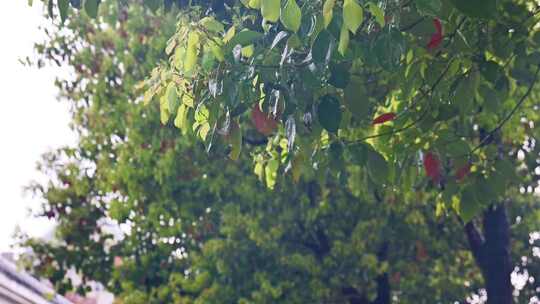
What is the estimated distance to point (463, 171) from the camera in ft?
18.4

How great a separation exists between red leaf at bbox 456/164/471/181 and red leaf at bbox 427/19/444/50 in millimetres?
1046

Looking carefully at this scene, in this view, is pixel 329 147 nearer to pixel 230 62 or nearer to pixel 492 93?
pixel 230 62

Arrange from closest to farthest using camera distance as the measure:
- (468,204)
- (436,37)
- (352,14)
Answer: (352,14)
(436,37)
(468,204)

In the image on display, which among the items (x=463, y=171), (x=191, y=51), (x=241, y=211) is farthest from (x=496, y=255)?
(x=191, y=51)

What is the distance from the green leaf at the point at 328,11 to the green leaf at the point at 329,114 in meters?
0.54

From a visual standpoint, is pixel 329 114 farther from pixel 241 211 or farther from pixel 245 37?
pixel 241 211

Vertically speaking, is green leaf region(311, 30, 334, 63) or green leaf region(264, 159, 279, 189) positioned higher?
green leaf region(264, 159, 279, 189)

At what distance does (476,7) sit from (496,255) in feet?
26.7

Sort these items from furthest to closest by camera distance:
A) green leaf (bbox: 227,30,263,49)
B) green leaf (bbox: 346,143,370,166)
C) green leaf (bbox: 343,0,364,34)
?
1. green leaf (bbox: 346,143,370,166)
2. green leaf (bbox: 227,30,263,49)
3. green leaf (bbox: 343,0,364,34)

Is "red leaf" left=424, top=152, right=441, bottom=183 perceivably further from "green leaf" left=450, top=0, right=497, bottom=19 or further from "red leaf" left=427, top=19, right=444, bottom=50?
"green leaf" left=450, top=0, right=497, bottom=19

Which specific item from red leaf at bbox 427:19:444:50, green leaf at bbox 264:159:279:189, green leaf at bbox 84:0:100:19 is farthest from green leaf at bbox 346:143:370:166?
green leaf at bbox 84:0:100:19

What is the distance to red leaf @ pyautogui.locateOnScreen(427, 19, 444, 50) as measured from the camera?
15.1 feet

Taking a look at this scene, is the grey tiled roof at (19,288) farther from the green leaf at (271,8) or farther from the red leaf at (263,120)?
the green leaf at (271,8)

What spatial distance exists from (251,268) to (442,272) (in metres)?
3.32
